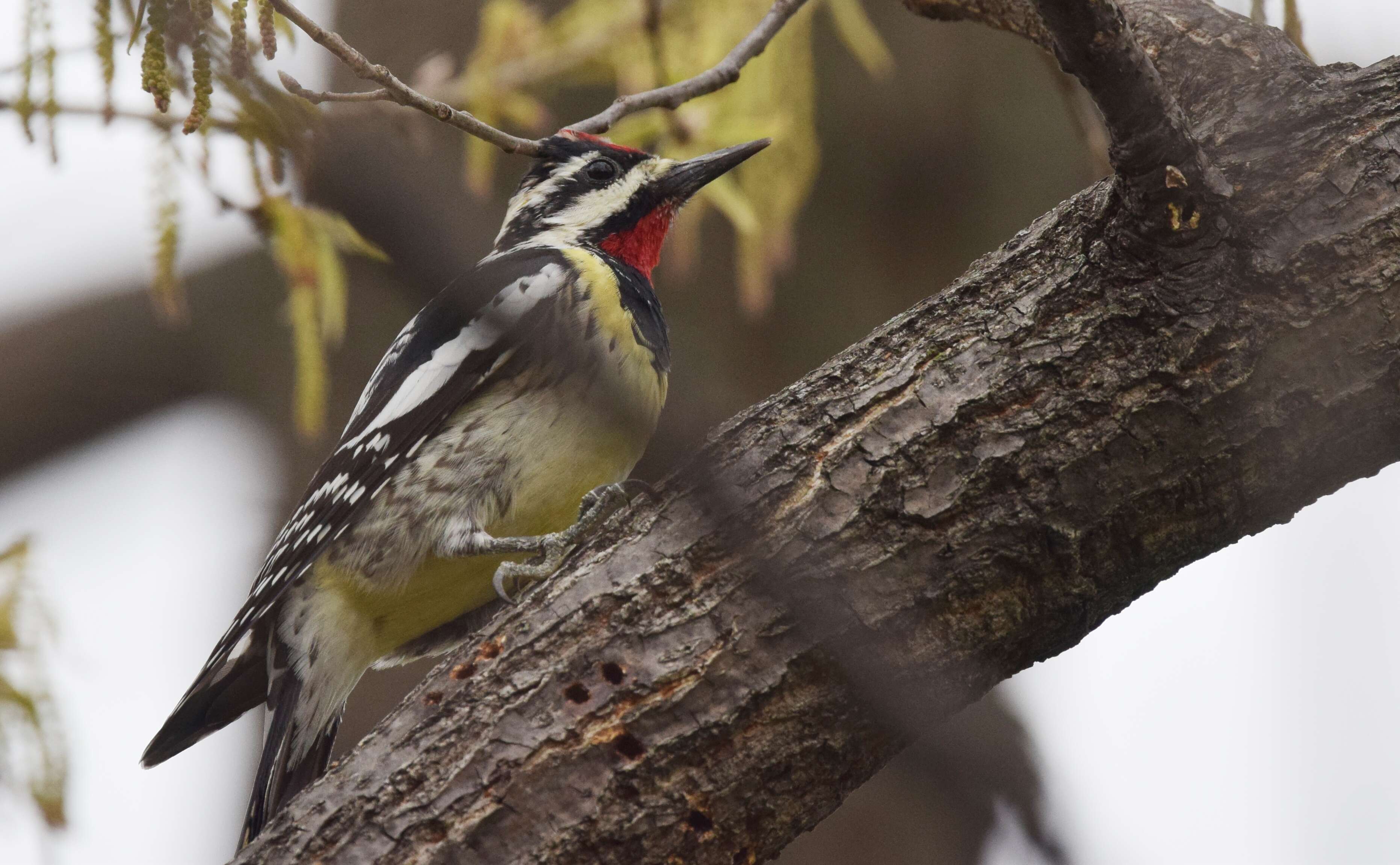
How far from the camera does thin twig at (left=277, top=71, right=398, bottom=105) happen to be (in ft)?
6.26

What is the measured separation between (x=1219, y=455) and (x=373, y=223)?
1.37 metres

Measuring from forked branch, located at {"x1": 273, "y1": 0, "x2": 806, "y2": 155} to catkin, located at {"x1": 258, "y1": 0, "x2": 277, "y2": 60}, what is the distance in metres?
0.04

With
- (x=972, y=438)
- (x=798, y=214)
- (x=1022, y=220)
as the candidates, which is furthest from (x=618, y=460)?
(x=1022, y=220)

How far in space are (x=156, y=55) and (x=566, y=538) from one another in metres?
1.35

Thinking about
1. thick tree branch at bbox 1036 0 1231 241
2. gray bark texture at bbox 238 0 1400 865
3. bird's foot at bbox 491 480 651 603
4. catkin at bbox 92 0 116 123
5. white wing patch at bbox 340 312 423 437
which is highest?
white wing patch at bbox 340 312 423 437

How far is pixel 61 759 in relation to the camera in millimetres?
2598

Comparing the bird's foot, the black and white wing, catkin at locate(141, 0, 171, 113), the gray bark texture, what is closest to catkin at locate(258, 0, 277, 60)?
catkin at locate(141, 0, 171, 113)

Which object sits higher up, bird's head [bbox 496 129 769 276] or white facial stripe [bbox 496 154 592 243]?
white facial stripe [bbox 496 154 592 243]

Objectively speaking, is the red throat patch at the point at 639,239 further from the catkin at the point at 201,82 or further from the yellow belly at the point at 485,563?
the catkin at the point at 201,82

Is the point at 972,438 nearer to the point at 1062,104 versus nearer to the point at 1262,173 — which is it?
the point at 1262,173

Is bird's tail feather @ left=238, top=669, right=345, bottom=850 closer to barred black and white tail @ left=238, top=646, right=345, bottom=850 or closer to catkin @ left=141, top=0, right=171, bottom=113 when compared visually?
barred black and white tail @ left=238, top=646, right=345, bottom=850

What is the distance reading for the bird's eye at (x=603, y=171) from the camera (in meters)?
3.65

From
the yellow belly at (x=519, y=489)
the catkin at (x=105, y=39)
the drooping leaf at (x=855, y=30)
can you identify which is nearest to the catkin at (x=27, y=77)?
the catkin at (x=105, y=39)

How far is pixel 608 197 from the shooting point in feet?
11.8
